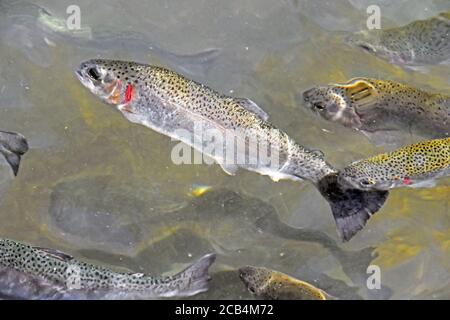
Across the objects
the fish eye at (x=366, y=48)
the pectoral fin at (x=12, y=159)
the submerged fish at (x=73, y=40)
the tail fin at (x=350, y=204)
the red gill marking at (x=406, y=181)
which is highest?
the fish eye at (x=366, y=48)

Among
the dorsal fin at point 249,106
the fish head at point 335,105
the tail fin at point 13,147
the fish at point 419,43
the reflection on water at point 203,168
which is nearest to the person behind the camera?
the dorsal fin at point 249,106

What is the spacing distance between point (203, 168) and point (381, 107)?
1.47 meters

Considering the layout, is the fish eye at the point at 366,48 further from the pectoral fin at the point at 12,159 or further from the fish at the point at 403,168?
the pectoral fin at the point at 12,159

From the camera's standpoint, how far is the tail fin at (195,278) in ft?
12.6

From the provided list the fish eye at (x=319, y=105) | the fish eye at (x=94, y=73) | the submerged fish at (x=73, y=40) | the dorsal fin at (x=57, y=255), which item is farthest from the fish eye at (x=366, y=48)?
the dorsal fin at (x=57, y=255)

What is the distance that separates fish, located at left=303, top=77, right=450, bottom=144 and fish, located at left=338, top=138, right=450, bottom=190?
0.43m

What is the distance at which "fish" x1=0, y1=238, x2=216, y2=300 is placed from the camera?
383 cm

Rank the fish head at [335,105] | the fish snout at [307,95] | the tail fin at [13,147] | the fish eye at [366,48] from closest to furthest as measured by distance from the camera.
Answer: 1. the tail fin at [13,147]
2. the fish head at [335,105]
3. the fish snout at [307,95]
4. the fish eye at [366,48]

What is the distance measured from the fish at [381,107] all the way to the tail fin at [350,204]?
31.0 inches

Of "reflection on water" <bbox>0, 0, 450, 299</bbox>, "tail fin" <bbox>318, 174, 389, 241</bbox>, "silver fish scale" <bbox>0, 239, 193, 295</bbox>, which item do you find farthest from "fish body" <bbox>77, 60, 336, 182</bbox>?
"silver fish scale" <bbox>0, 239, 193, 295</bbox>

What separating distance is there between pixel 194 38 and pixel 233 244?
1.94 m

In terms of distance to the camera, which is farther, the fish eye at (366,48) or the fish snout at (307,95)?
the fish eye at (366,48)

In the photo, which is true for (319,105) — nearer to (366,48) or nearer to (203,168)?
(366,48)

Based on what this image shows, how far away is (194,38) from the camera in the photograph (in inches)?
211
